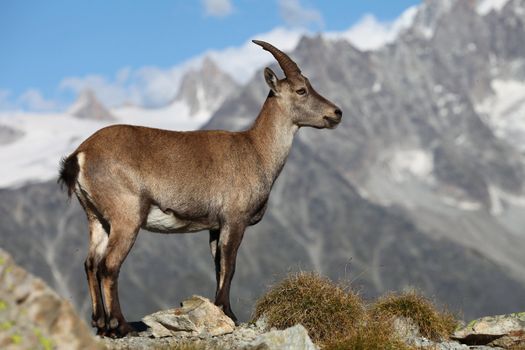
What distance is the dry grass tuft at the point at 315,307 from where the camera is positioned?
16.1 meters

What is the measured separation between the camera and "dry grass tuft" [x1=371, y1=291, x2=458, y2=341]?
1734 centimetres

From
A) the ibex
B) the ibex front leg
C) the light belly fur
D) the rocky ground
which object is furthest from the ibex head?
the rocky ground

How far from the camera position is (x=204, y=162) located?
1816cm

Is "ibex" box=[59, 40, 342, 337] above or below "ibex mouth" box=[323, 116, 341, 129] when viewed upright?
below

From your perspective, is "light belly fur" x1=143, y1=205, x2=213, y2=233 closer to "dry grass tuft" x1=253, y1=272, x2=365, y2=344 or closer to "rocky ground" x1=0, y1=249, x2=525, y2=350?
"rocky ground" x1=0, y1=249, x2=525, y2=350

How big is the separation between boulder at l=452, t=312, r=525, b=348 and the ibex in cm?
530

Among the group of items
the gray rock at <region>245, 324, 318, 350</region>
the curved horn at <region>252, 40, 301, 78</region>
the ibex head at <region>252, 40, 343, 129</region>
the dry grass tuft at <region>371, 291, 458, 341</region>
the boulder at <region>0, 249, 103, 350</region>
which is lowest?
the boulder at <region>0, 249, 103, 350</region>

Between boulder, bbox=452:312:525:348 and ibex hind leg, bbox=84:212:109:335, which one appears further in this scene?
boulder, bbox=452:312:525:348

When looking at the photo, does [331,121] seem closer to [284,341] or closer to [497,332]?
[497,332]

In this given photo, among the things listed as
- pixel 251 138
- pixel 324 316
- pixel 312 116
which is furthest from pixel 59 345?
pixel 312 116

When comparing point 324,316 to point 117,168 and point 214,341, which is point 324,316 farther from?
point 117,168

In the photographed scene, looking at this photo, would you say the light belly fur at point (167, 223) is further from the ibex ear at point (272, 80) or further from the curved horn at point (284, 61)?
the curved horn at point (284, 61)

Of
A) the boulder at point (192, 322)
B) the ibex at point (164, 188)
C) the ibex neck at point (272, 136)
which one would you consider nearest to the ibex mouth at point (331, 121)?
the ibex neck at point (272, 136)

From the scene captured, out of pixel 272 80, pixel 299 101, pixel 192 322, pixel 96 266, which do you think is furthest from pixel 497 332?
pixel 272 80
